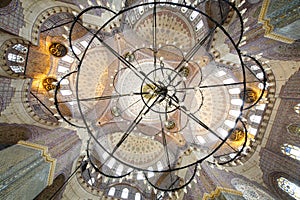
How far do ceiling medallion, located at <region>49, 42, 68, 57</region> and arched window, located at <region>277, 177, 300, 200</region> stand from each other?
13.0 m

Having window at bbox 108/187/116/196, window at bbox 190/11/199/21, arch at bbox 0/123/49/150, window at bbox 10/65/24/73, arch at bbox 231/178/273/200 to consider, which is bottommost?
window at bbox 108/187/116/196

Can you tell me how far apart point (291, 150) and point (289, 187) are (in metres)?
1.52

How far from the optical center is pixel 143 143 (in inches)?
520

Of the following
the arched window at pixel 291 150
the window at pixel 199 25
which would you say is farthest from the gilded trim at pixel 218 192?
the window at pixel 199 25

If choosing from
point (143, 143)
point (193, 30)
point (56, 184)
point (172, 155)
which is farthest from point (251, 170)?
point (56, 184)

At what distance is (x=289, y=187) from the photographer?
683cm

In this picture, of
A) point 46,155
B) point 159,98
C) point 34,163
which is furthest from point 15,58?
point 159,98

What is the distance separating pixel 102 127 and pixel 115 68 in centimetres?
393

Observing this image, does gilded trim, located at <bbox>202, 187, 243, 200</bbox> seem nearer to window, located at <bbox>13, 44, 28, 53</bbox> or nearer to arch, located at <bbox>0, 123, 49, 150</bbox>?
arch, located at <bbox>0, 123, 49, 150</bbox>

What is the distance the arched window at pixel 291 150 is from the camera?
22.1 ft

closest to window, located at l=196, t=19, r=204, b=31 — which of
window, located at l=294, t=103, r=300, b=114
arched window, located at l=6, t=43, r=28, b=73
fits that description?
window, located at l=294, t=103, r=300, b=114

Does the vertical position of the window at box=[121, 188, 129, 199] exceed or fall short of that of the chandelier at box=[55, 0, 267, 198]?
it falls short

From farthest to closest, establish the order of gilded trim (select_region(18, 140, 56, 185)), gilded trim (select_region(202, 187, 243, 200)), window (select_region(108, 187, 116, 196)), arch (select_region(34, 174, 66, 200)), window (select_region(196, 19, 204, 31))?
window (select_region(108, 187, 116, 196)) < window (select_region(196, 19, 204, 31)) < arch (select_region(34, 174, 66, 200)) < gilded trim (select_region(202, 187, 243, 200)) < gilded trim (select_region(18, 140, 56, 185))

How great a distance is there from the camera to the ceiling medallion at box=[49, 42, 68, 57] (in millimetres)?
9624
